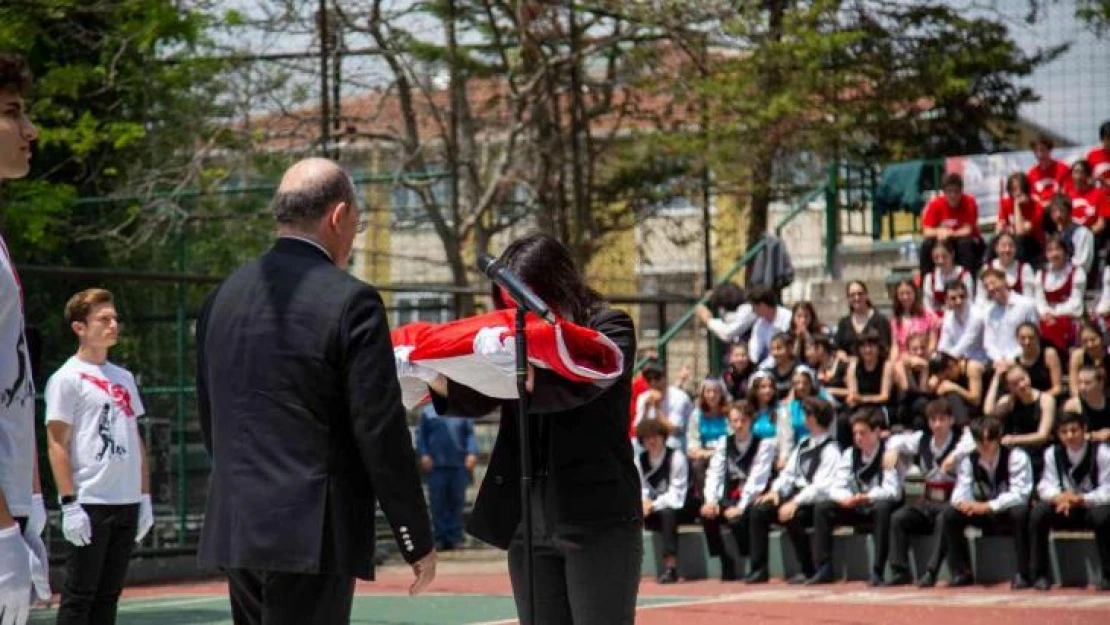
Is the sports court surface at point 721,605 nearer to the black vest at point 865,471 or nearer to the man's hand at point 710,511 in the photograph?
the man's hand at point 710,511

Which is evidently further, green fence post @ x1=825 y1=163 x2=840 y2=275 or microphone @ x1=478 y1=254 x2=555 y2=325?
green fence post @ x1=825 y1=163 x2=840 y2=275

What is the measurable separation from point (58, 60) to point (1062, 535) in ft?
42.1

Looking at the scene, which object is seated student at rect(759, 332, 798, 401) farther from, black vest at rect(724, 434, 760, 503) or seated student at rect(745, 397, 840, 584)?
seated student at rect(745, 397, 840, 584)

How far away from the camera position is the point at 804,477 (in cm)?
1638

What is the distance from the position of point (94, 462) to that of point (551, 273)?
4072 mm

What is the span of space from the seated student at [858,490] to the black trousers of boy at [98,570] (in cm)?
814

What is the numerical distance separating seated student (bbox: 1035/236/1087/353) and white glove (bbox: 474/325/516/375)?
481 inches

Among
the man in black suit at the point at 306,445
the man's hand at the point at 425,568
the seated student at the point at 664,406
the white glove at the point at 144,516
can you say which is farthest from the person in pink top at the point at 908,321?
the man in black suit at the point at 306,445

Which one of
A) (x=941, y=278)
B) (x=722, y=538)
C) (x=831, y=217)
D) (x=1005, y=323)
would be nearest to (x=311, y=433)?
(x=722, y=538)

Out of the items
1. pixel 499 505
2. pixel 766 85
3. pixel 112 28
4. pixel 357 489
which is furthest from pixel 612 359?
pixel 766 85

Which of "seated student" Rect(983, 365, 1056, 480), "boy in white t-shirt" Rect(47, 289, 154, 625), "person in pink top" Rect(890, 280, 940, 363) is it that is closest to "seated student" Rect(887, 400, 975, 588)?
"seated student" Rect(983, 365, 1056, 480)

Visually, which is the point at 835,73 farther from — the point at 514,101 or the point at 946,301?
the point at 946,301

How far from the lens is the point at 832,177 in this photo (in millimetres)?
23484

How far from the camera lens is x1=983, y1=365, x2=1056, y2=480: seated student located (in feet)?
50.2
